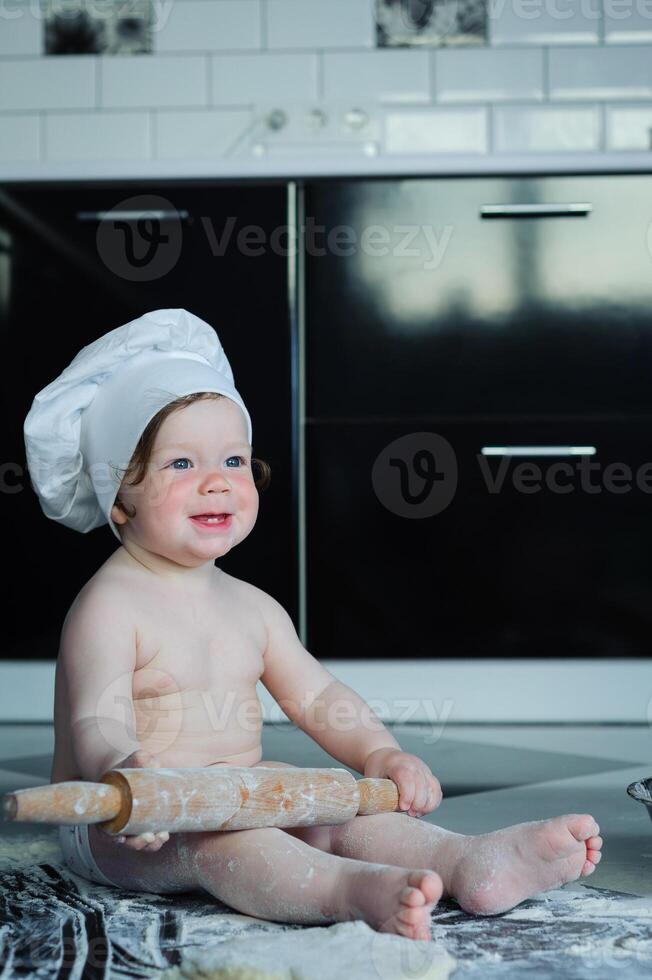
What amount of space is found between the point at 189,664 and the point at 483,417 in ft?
3.35

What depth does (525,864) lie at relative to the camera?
1034mm

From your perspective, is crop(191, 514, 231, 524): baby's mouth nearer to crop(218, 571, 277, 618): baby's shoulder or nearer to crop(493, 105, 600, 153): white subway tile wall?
crop(218, 571, 277, 618): baby's shoulder

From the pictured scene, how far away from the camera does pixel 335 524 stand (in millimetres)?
2178

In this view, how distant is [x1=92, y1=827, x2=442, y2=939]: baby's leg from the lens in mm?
931

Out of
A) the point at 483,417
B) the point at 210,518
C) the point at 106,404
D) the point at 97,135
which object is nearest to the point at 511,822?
the point at 210,518

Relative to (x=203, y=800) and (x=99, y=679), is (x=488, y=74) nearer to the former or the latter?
(x=99, y=679)

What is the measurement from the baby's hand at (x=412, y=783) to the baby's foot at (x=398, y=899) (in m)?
0.20

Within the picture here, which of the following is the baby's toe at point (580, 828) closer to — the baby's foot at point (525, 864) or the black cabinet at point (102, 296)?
the baby's foot at point (525, 864)

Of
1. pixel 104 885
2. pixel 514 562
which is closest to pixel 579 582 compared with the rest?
pixel 514 562

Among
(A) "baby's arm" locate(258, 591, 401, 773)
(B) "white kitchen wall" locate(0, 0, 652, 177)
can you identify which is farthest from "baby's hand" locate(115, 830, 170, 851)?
(B) "white kitchen wall" locate(0, 0, 652, 177)

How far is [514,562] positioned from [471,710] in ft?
0.93

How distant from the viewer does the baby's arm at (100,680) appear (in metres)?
1.12

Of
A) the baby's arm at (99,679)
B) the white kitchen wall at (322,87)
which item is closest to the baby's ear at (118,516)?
the baby's arm at (99,679)

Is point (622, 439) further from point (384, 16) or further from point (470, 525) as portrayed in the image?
point (384, 16)
